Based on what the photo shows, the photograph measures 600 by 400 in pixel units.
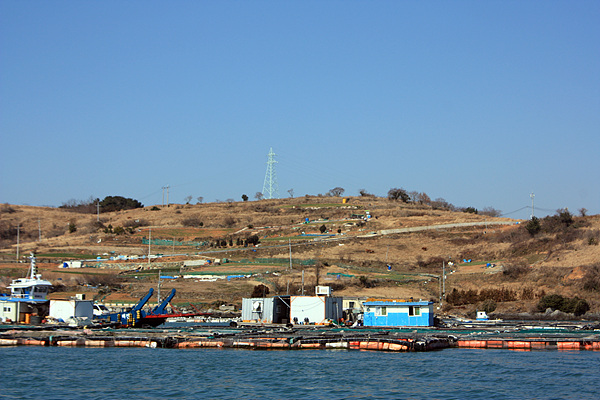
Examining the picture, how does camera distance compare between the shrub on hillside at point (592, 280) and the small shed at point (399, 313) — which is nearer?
the small shed at point (399, 313)

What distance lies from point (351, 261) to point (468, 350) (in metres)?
55.3

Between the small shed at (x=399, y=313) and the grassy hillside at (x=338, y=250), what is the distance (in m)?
20.0

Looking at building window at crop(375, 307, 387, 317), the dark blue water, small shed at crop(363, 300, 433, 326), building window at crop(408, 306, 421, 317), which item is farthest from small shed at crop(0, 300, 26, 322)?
building window at crop(408, 306, 421, 317)

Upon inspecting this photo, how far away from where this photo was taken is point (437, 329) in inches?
2023

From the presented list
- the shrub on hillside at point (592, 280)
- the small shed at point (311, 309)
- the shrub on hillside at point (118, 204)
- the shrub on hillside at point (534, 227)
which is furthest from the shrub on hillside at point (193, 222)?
the small shed at point (311, 309)

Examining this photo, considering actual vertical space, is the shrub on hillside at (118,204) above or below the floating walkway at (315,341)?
above

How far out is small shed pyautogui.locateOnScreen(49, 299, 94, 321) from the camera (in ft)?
191

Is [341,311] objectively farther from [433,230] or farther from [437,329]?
[433,230]

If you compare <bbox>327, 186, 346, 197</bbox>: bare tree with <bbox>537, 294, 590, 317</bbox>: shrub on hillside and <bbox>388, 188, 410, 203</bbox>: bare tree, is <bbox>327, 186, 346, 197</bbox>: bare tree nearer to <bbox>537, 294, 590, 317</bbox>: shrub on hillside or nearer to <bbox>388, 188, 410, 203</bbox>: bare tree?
<bbox>388, 188, 410, 203</bbox>: bare tree

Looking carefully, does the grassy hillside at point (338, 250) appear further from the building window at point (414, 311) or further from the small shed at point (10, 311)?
the building window at point (414, 311)

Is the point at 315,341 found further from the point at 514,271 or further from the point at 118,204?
the point at 118,204

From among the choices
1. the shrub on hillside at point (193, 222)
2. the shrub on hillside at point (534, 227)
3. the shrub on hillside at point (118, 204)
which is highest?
the shrub on hillside at point (118, 204)

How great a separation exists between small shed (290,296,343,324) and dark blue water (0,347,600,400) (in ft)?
53.1

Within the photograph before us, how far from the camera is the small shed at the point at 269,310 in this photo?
5984cm
